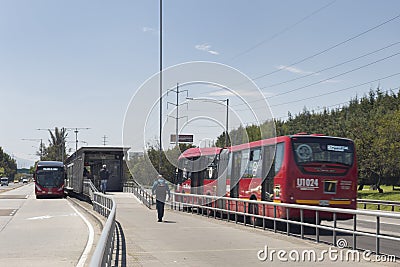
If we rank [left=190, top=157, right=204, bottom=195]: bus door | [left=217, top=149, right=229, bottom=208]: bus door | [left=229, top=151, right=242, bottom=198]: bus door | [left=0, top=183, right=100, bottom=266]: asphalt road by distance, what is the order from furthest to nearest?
[left=190, top=157, right=204, bottom=195]: bus door, [left=217, top=149, right=229, bottom=208]: bus door, [left=229, top=151, right=242, bottom=198]: bus door, [left=0, top=183, right=100, bottom=266]: asphalt road

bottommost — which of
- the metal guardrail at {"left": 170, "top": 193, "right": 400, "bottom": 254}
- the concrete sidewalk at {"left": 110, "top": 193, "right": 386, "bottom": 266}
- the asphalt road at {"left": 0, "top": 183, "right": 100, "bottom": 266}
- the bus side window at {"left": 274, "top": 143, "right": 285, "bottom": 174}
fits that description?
the asphalt road at {"left": 0, "top": 183, "right": 100, "bottom": 266}

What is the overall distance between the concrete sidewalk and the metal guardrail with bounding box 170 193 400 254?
0.47 metres

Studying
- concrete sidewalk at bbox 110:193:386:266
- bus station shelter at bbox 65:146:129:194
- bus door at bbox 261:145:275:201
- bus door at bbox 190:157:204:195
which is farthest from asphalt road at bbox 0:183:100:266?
bus station shelter at bbox 65:146:129:194

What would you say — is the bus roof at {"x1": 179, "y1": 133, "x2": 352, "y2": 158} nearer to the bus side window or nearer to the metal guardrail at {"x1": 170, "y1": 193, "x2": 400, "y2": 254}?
the bus side window

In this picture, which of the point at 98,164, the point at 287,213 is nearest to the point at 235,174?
the point at 287,213

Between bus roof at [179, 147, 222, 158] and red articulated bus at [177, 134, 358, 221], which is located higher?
bus roof at [179, 147, 222, 158]

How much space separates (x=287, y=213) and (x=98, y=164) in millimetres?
31414

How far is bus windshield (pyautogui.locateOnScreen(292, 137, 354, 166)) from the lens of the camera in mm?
20316

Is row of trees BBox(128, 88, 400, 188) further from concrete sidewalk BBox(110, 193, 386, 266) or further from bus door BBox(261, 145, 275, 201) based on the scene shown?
concrete sidewalk BBox(110, 193, 386, 266)

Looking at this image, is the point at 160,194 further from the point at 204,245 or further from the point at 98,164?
the point at 98,164

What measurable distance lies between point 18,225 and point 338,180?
12.2 metres

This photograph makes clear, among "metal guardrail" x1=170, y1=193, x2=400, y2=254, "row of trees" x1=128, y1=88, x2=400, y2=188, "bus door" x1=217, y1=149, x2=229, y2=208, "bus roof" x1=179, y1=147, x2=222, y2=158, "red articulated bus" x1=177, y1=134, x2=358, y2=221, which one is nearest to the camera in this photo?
"metal guardrail" x1=170, y1=193, x2=400, y2=254

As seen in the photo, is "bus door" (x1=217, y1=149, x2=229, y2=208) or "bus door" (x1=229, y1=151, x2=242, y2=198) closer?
"bus door" (x1=229, y1=151, x2=242, y2=198)

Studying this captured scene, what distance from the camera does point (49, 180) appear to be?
2052 inches
